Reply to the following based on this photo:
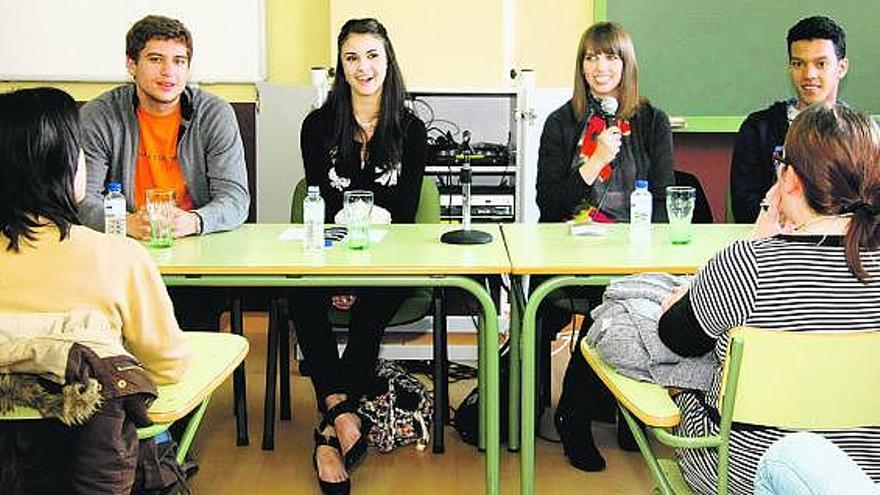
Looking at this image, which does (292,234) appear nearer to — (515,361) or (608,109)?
(515,361)

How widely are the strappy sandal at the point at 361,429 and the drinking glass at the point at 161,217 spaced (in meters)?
0.66

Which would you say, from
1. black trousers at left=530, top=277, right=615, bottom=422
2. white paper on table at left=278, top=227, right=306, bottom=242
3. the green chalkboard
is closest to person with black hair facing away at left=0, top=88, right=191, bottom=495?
white paper on table at left=278, top=227, right=306, bottom=242

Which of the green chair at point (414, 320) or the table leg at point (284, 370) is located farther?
the table leg at point (284, 370)

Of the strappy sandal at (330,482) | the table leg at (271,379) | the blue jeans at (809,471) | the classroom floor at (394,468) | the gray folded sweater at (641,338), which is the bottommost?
the classroom floor at (394,468)

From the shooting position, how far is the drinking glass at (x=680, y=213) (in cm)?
290

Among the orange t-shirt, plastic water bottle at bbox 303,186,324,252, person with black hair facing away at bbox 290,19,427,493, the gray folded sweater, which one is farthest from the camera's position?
person with black hair facing away at bbox 290,19,427,493

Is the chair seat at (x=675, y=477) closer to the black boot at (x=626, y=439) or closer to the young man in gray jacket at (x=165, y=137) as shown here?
the black boot at (x=626, y=439)

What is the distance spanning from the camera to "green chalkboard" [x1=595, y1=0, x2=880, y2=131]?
4438 mm

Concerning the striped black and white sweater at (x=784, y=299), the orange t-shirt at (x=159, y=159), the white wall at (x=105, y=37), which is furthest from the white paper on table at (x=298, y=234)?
the white wall at (x=105, y=37)

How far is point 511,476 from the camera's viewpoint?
298 cm

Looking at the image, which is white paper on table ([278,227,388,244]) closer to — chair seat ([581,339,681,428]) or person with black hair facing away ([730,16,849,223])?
chair seat ([581,339,681,428])

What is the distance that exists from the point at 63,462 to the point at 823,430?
1272 millimetres

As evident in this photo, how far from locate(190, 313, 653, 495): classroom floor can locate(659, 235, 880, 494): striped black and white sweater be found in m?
1.11

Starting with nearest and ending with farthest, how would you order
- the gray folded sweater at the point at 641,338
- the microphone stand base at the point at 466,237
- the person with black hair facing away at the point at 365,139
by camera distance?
the gray folded sweater at the point at 641,338 → the microphone stand base at the point at 466,237 → the person with black hair facing away at the point at 365,139
